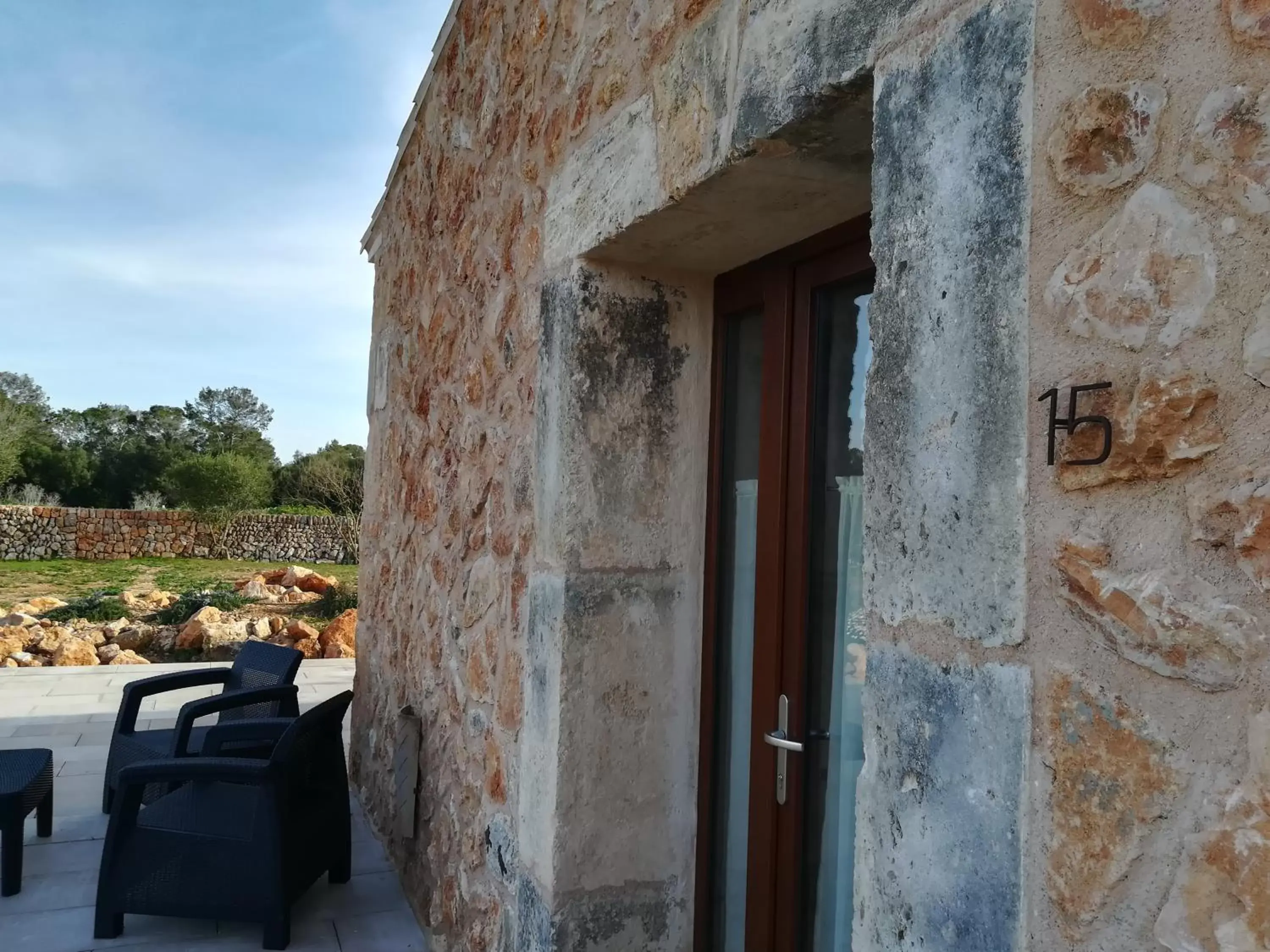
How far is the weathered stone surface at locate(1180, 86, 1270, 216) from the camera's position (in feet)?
2.30

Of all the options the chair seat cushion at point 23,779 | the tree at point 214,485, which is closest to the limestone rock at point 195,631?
the chair seat cushion at point 23,779

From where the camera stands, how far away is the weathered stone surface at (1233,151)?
700mm

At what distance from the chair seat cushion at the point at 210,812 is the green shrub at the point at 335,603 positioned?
842 cm

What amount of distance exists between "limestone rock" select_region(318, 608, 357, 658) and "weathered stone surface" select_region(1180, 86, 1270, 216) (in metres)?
8.25

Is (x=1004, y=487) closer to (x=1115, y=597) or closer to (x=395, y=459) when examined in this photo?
(x=1115, y=597)

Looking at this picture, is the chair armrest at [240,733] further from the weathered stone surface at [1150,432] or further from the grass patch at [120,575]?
the grass patch at [120,575]

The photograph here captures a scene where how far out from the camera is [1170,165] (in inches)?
30.5

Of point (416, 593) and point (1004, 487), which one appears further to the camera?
point (416, 593)

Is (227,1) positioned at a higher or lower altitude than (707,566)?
higher

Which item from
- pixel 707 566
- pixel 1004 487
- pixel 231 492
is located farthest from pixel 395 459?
pixel 231 492

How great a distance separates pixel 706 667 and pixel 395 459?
2301mm

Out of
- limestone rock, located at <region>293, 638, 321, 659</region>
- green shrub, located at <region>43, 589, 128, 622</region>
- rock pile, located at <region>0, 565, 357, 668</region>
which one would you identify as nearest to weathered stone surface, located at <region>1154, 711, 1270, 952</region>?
rock pile, located at <region>0, 565, 357, 668</region>

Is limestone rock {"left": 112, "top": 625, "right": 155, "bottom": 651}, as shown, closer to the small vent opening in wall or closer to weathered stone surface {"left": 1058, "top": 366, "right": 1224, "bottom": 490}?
the small vent opening in wall

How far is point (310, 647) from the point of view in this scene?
8648 mm
